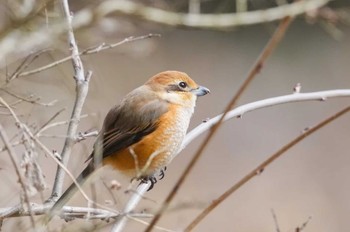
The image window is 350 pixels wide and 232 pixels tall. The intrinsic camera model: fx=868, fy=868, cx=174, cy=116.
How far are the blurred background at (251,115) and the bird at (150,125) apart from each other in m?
1.53

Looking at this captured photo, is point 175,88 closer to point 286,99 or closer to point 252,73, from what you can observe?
point 286,99

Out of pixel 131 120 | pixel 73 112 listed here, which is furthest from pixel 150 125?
pixel 73 112

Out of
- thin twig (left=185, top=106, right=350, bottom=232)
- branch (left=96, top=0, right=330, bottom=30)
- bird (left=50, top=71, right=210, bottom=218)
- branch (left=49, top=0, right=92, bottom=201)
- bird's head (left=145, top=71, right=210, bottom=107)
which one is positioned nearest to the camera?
thin twig (left=185, top=106, right=350, bottom=232)

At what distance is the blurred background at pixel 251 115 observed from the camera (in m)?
8.30

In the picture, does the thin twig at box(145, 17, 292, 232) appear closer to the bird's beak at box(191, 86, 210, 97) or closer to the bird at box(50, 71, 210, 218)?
the bird at box(50, 71, 210, 218)

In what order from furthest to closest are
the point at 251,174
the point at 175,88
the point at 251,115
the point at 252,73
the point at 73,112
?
the point at 251,115, the point at 175,88, the point at 73,112, the point at 251,174, the point at 252,73

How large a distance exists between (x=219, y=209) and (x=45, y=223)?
628 cm

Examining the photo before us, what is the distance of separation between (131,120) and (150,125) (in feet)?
0.31

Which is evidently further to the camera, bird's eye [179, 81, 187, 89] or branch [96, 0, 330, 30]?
branch [96, 0, 330, 30]

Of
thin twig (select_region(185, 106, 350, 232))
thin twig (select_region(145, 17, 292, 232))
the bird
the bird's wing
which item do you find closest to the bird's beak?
the bird

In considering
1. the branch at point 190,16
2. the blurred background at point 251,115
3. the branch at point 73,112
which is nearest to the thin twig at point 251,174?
the branch at point 73,112

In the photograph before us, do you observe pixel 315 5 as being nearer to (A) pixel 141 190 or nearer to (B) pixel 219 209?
(A) pixel 141 190

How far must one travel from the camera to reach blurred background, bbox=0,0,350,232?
27.2ft

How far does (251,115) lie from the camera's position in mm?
10938
